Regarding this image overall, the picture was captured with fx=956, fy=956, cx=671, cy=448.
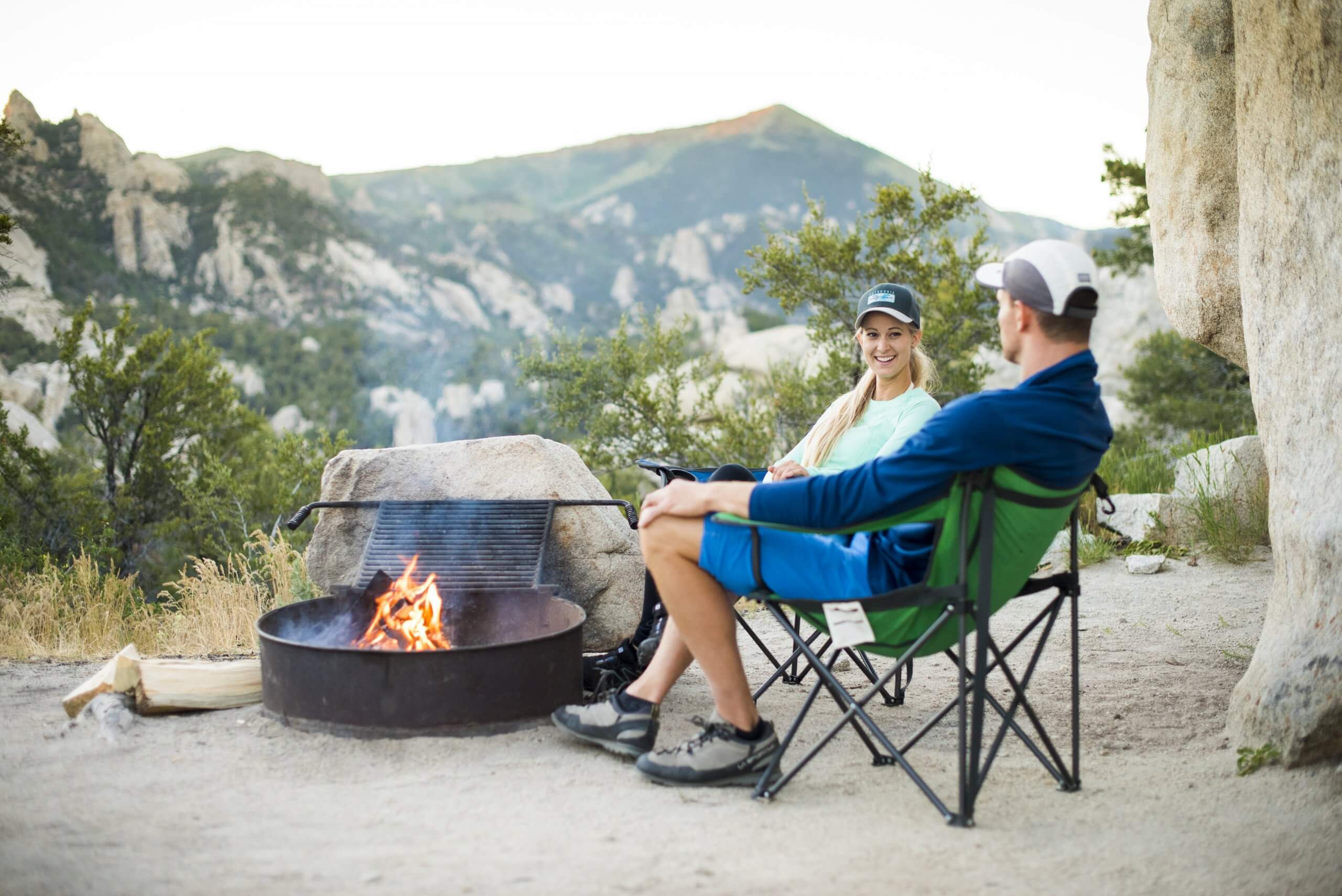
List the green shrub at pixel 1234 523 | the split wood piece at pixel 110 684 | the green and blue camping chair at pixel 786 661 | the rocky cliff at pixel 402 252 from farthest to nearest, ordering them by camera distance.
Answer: the rocky cliff at pixel 402 252 < the green shrub at pixel 1234 523 < the green and blue camping chair at pixel 786 661 < the split wood piece at pixel 110 684

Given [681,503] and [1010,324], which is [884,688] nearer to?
[681,503]

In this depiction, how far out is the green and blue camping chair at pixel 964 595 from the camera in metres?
2.28

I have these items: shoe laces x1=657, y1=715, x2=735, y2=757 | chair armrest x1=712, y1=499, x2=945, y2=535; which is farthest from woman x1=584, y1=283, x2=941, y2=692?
chair armrest x1=712, y1=499, x2=945, y2=535

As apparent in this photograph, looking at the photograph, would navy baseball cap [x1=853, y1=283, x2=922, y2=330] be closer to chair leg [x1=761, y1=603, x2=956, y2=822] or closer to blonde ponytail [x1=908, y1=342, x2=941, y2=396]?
blonde ponytail [x1=908, y1=342, x2=941, y2=396]

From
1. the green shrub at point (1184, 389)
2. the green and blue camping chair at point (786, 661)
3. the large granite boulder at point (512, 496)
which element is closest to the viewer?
the green and blue camping chair at point (786, 661)

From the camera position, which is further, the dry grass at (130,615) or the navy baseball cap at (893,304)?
the dry grass at (130,615)

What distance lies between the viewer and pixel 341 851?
2.09 meters

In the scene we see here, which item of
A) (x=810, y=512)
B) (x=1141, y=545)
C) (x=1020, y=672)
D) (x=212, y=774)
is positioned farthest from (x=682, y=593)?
(x=1141, y=545)

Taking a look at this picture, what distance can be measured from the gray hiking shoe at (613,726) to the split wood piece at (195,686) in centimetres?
116

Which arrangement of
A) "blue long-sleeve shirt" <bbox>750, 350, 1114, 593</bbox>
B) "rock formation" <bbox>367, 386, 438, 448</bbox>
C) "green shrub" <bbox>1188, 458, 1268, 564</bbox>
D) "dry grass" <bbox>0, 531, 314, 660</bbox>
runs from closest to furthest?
"blue long-sleeve shirt" <bbox>750, 350, 1114, 593</bbox> → "dry grass" <bbox>0, 531, 314, 660</bbox> → "green shrub" <bbox>1188, 458, 1268, 564</bbox> → "rock formation" <bbox>367, 386, 438, 448</bbox>

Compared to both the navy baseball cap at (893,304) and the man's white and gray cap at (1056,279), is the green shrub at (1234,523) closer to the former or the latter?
the navy baseball cap at (893,304)

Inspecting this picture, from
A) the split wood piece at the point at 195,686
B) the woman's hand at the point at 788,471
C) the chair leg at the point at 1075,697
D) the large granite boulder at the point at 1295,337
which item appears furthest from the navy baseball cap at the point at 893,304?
the split wood piece at the point at 195,686

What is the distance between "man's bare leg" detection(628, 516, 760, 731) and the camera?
255 cm

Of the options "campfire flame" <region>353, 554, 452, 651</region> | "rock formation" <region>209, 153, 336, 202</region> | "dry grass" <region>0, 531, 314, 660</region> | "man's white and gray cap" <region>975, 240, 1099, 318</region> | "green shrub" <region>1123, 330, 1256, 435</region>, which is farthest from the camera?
"rock formation" <region>209, 153, 336, 202</region>
